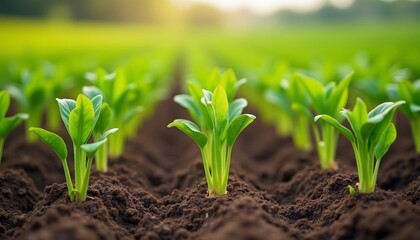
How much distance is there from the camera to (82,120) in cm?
297

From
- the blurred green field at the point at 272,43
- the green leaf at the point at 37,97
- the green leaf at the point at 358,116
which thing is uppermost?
the blurred green field at the point at 272,43

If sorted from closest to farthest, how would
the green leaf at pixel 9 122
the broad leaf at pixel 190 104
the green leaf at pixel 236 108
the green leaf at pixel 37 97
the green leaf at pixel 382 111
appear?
the green leaf at pixel 382 111 < the green leaf at pixel 236 108 < the green leaf at pixel 9 122 < the broad leaf at pixel 190 104 < the green leaf at pixel 37 97

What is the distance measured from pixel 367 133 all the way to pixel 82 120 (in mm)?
1880

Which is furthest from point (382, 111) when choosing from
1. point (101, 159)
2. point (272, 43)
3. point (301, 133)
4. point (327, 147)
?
point (272, 43)

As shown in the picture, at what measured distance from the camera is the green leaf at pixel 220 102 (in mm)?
3043

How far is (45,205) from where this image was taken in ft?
10.1

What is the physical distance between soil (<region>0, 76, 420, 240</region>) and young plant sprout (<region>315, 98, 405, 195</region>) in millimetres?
155

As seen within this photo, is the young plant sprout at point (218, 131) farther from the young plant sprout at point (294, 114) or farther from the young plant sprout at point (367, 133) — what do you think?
the young plant sprout at point (294, 114)

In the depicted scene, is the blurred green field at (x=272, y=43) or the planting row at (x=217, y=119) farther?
the blurred green field at (x=272, y=43)

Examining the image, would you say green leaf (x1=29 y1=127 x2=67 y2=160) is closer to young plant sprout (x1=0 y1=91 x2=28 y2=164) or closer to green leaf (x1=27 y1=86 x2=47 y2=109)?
young plant sprout (x1=0 y1=91 x2=28 y2=164)

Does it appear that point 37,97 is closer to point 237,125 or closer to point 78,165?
point 78,165

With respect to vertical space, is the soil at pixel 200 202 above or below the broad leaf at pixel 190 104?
below

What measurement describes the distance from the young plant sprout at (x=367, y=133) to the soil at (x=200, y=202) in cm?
16

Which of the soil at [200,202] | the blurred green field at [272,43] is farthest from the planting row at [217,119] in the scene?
the blurred green field at [272,43]
